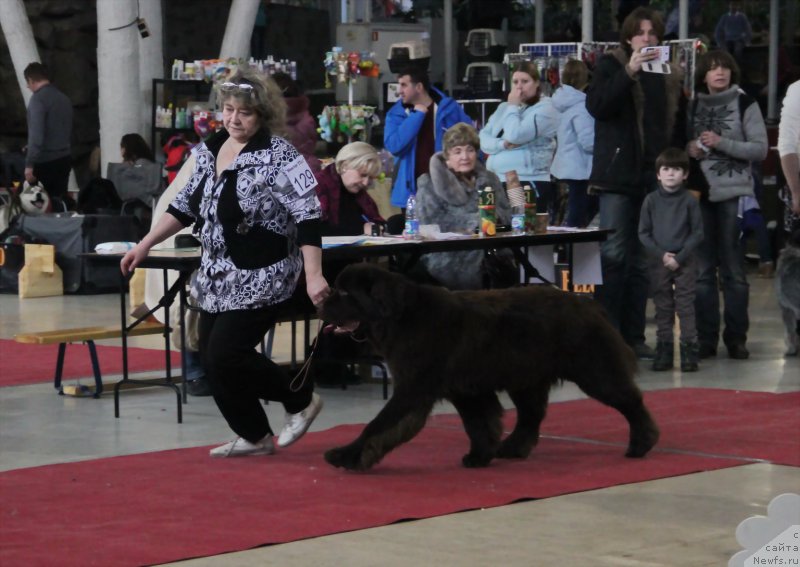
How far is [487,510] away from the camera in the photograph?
4.91 m

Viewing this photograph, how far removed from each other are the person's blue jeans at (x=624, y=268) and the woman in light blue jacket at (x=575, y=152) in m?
1.25

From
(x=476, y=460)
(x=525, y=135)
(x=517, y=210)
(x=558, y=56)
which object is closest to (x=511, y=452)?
(x=476, y=460)

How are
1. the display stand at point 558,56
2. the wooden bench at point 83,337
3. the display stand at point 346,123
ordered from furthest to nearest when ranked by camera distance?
the display stand at point 558,56 → the display stand at point 346,123 → the wooden bench at point 83,337

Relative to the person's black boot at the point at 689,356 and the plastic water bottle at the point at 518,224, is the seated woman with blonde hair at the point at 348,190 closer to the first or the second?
the plastic water bottle at the point at 518,224

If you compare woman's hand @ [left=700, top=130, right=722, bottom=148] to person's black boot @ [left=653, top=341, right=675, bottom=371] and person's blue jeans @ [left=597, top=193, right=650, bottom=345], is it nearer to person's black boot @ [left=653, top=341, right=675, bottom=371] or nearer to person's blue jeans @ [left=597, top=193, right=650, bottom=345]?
person's blue jeans @ [left=597, top=193, right=650, bottom=345]

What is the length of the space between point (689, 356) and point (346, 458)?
342 centimetres

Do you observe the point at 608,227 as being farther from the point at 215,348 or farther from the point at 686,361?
the point at 215,348

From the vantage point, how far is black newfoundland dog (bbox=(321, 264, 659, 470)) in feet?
17.7

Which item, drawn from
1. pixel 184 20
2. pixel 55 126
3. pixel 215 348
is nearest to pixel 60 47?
pixel 184 20

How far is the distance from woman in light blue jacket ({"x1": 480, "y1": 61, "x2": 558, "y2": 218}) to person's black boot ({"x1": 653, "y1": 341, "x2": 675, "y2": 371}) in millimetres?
1648

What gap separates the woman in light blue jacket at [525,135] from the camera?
32.4ft

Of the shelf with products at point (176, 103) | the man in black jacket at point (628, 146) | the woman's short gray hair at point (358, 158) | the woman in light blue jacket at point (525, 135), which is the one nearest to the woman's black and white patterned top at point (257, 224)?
the woman's short gray hair at point (358, 158)

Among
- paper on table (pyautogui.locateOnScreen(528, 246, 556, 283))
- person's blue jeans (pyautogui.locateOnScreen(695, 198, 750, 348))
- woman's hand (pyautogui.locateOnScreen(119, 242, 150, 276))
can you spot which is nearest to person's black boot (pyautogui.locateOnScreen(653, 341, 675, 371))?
person's blue jeans (pyautogui.locateOnScreen(695, 198, 750, 348))

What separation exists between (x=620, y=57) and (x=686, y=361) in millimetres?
1759
